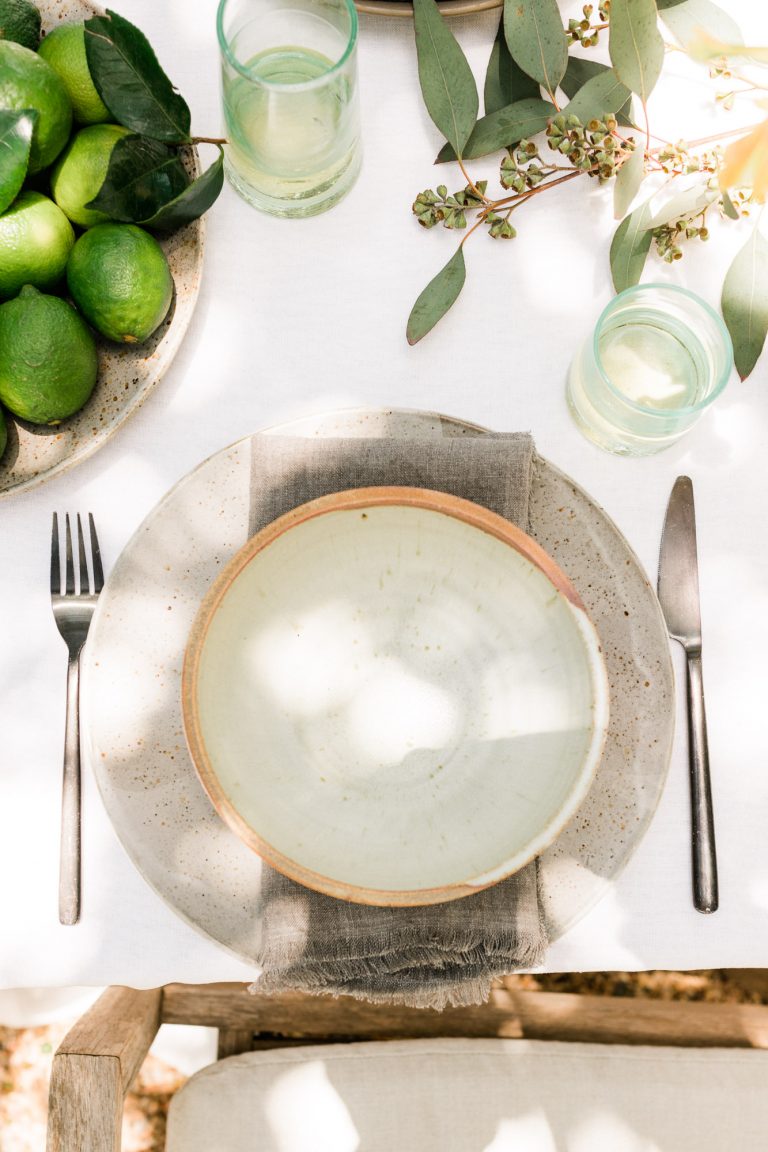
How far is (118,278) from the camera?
0.56m

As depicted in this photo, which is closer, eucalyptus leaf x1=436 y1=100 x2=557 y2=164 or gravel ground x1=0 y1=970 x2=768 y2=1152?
eucalyptus leaf x1=436 y1=100 x2=557 y2=164

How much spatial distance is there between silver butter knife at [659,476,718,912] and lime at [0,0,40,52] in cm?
59

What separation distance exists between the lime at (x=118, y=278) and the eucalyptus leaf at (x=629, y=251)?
0.36m

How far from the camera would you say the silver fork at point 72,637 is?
0.62 m

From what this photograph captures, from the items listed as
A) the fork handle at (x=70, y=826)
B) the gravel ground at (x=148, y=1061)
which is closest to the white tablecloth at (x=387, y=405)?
the fork handle at (x=70, y=826)

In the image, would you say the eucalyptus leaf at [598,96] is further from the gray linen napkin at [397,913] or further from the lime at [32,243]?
the lime at [32,243]

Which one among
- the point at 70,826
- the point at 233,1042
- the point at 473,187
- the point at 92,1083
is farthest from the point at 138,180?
the point at 233,1042

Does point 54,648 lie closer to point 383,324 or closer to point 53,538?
point 53,538

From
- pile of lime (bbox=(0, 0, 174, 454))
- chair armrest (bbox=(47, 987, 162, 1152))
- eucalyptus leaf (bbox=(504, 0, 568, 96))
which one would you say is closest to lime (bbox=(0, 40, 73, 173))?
pile of lime (bbox=(0, 0, 174, 454))

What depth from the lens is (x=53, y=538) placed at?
64 cm

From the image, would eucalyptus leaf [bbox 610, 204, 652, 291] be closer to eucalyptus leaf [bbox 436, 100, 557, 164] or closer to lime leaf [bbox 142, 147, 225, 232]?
eucalyptus leaf [bbox 436, 100, 557, 164]

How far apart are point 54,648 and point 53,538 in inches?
3.4

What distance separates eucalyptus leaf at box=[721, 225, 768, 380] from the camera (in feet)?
2.17

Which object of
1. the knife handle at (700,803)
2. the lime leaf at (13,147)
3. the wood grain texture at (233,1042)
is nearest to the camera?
the lime leaf at (13,147)
